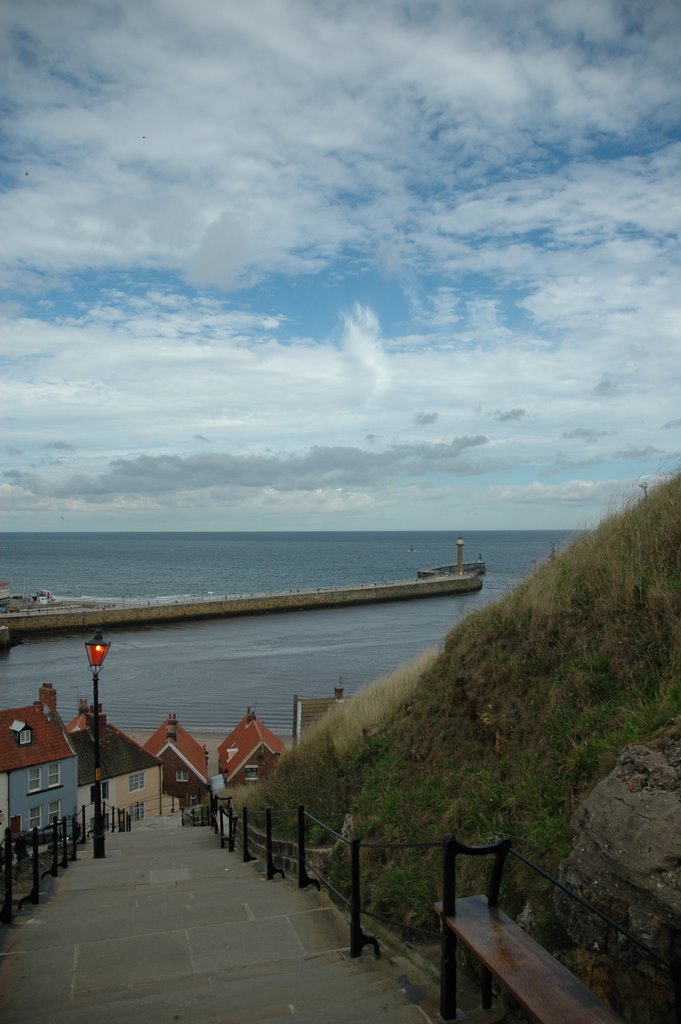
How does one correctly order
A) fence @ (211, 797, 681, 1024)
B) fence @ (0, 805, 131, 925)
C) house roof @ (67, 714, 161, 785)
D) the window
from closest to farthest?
fence @ (211, 797, 681, 1024), fence @ (0, 805, 131, 925), house roof @ (67, 714, 161, 785), the window

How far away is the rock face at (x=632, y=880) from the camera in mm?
3674

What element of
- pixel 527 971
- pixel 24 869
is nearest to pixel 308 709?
pixel 24 869

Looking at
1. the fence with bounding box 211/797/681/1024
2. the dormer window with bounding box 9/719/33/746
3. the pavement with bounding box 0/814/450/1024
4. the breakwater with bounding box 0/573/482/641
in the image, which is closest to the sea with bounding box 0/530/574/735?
the breakwater with bounding box 0/573/482/641

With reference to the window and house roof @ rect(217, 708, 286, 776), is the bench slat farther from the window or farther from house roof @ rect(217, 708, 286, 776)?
the window

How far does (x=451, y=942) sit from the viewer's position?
148 inches

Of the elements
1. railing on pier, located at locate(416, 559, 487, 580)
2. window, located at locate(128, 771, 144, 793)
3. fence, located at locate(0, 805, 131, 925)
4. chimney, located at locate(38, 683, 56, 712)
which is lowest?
window, located at locate(128, 771, 144, 793)

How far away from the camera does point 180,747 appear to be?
29.6 metres

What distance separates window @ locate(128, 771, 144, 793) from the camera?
28.4 metres

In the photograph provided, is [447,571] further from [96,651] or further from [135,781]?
[96,651]

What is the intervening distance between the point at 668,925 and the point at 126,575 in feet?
453

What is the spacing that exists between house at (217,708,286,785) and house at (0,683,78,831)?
5.46 meters

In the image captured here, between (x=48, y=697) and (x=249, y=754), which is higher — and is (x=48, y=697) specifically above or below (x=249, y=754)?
above

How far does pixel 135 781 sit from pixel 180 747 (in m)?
2.05

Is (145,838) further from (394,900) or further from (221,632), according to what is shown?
(221,632)
